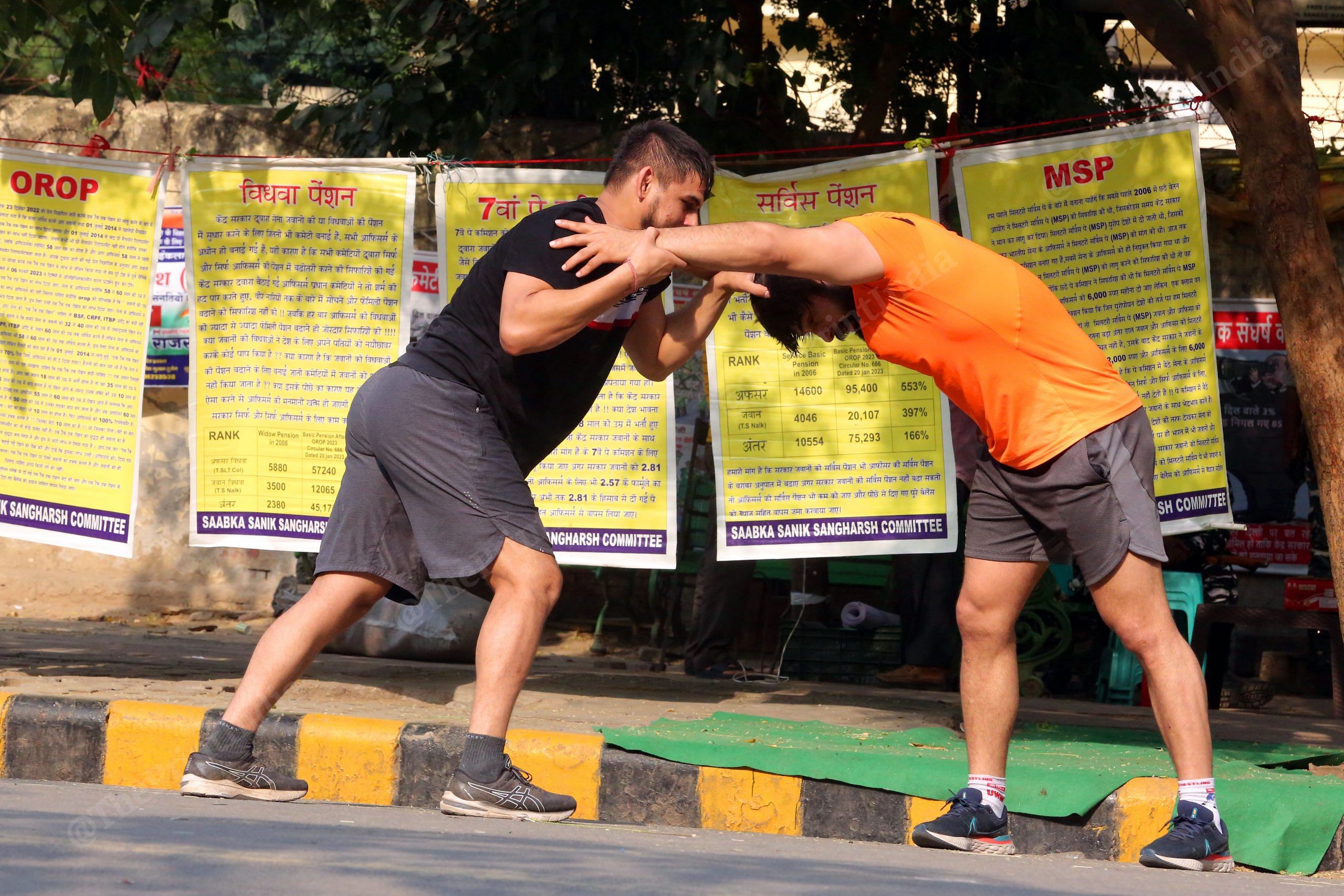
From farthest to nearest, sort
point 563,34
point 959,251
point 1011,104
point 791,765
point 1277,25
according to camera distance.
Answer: point 1011,104 < point 563,34 < point 1277,25 < point 791,765 < point 959,251

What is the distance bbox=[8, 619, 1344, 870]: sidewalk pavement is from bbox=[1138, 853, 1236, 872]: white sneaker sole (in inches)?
19.0

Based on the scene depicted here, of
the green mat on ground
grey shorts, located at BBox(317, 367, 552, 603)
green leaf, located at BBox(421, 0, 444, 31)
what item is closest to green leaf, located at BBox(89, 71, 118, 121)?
green leaf, located at BBox(421, 0, 444, 31)

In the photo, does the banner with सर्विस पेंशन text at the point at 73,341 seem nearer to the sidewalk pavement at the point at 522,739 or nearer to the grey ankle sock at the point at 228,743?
the sidewalk pavement at the point at 522,739

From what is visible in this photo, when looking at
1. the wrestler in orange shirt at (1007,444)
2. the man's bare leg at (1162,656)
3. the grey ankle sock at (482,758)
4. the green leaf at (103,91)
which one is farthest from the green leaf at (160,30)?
the man's bare leg at (1162,656)

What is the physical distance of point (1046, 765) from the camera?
4223 mm

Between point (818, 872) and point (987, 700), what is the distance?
0.85 metres

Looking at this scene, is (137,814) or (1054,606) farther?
(1054,606)

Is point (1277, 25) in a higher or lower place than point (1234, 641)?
higher

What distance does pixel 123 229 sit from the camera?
542 centimetres

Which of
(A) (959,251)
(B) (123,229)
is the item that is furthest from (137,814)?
(B) (123,229)

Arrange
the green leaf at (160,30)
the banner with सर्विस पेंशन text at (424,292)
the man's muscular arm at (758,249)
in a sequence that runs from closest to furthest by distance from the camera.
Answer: the man's muscular arm at (758,249), the green leaf at (160,30), the banner with सर्विस पेंशन text at (424,292)

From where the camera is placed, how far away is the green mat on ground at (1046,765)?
372 cm

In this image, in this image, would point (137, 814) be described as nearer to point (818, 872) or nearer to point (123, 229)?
point (818, 872)

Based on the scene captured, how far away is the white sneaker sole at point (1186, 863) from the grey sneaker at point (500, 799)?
1445 mm
